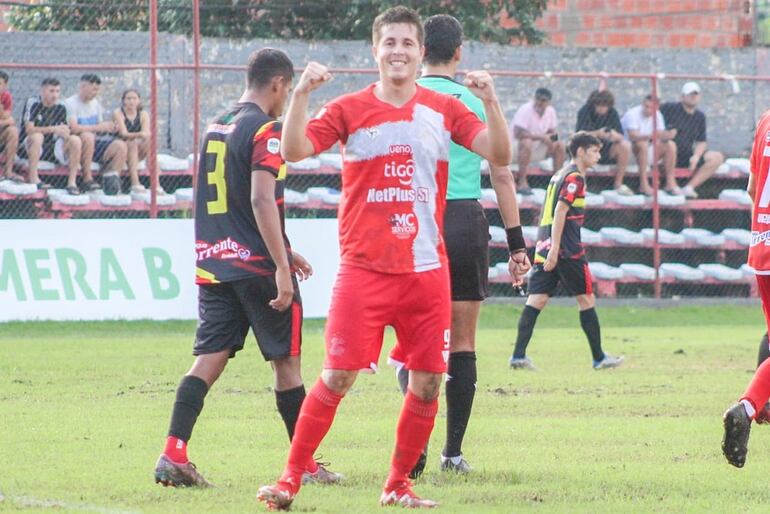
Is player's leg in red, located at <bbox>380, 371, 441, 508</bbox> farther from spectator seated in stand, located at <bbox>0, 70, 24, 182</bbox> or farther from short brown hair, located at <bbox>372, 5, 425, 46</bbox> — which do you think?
spectator seated in stand, located at <bbox>0, 70, 24, 182</bbox>

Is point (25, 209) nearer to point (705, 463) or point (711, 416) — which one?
point (711, 416)

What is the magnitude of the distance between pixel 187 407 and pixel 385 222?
5.06ft

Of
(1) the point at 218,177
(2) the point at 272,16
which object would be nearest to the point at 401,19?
(1) the point at 218,177

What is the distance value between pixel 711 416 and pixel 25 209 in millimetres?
11126

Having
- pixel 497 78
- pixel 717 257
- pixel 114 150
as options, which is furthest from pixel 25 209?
pixel 717 257

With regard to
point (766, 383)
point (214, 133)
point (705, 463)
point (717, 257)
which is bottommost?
point (717, 257)

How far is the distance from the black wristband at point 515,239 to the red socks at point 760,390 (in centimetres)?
134

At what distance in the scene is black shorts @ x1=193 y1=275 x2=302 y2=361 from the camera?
7125mm

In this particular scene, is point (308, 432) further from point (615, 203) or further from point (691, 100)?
point (691, 100)

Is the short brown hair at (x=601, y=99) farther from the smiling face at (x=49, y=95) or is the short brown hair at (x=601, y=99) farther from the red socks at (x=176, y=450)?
the red socks at (x=176, y=450)

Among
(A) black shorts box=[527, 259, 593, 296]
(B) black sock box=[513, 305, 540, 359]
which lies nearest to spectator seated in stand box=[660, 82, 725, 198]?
(A) black shorts box=[527, 259, 593, 296]

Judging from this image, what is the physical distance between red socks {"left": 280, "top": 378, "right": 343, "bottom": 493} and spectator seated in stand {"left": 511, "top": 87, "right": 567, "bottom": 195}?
51.1ft

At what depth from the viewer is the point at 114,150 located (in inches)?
762

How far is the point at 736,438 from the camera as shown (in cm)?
720
